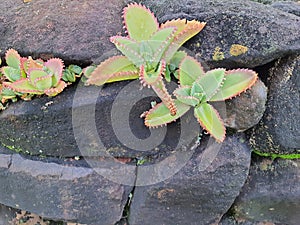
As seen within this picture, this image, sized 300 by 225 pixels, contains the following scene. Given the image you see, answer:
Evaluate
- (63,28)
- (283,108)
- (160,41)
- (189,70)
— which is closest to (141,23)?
(160,41)

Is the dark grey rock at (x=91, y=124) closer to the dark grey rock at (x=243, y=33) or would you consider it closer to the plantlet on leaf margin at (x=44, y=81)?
the plantlet on leaf margin at (x=44, y=81)

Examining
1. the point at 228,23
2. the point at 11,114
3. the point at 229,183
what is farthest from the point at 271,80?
the point at 11,114

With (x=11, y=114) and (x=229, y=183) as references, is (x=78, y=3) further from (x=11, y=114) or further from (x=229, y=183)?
(x=229, y=183)

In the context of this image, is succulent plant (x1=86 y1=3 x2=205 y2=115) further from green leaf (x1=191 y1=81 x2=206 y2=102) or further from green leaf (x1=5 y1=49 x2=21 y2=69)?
green leaf (x1=5 y1=49 x2=21 y2=69)

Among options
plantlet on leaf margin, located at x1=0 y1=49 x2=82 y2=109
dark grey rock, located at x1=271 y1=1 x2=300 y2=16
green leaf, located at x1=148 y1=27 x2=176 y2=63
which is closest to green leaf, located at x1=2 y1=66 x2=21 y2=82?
plantlet on leaf margin, located at x1=0 y1=49 x2=82 y2=109

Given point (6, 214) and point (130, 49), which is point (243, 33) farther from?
point (6, 214)

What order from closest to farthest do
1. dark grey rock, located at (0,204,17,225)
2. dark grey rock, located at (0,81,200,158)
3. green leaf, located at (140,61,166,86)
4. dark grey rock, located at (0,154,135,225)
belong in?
green leaf, located at (140,61,166,86) < dark grey rock, located at (0,81,200,158) < dark grey rock, located at (0,154,135,225) < dark grey rock, located at (0,204,17,225)

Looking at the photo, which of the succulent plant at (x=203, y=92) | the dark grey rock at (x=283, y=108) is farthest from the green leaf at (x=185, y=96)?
the dark grey rock at (x=283, y=108)
